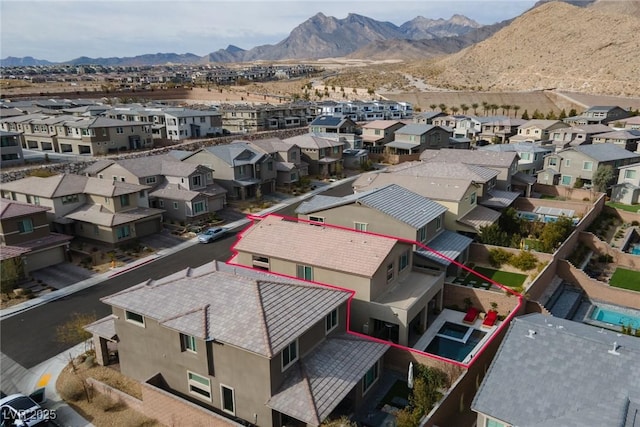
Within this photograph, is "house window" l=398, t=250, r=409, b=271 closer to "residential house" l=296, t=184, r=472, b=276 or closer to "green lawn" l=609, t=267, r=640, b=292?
"residential house" l=296, t=184, r=472, b=276

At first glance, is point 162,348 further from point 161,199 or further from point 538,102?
point 538,102

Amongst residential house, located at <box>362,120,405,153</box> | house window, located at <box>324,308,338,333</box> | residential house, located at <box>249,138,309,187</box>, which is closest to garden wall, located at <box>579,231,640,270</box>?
house window, located at <box>324,308,338,333</box>

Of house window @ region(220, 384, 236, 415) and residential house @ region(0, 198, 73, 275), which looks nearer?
house window @ region(220, 384, 236, 415)

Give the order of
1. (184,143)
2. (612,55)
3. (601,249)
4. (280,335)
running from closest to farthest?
(280,335) < (601,249) < (184,143) < (612,55)

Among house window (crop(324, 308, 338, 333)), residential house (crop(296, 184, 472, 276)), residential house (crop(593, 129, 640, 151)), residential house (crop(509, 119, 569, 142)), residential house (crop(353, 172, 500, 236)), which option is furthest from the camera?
residential house (crop(509, 119, 569, 142))

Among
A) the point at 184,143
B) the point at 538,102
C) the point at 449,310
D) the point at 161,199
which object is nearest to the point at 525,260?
the point at 449,310

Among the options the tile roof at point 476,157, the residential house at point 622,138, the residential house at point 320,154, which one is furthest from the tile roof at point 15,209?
the residential house at point 622,138

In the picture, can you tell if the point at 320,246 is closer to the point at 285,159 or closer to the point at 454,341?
the point at 454,341
